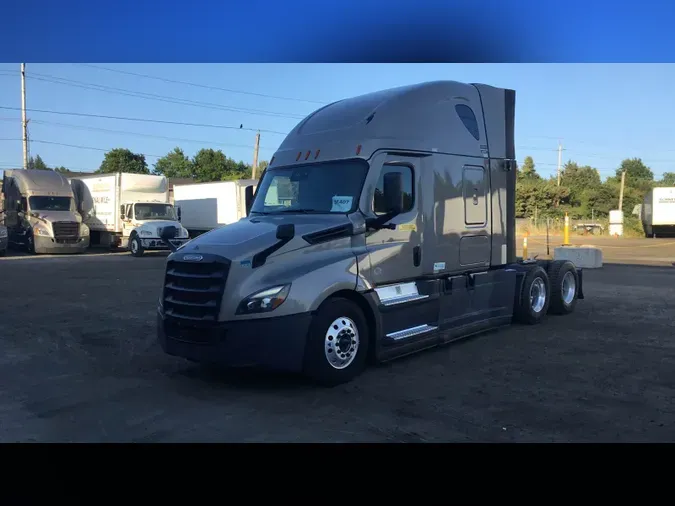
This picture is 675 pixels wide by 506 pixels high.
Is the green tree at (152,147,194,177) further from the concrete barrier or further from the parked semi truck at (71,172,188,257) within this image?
the concrete barrier

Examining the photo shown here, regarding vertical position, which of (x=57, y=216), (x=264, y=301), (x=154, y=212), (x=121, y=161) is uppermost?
(x=121, y=161)

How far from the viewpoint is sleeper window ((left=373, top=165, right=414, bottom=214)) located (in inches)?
269

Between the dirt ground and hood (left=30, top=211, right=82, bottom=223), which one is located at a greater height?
hood (left=30, top=211, right=82, bottom=223)

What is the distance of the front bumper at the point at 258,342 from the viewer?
5.79m

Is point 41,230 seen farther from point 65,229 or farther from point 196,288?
point 196,288

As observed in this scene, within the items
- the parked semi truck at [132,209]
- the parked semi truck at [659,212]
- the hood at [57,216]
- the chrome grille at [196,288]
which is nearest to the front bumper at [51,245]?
the hood at [57,216]

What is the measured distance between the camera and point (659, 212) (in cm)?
3966

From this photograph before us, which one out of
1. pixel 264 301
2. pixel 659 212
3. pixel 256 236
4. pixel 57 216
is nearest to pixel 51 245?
pixel 57 216

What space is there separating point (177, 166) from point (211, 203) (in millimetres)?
45723

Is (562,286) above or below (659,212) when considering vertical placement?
below

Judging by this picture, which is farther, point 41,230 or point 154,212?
point 154,212

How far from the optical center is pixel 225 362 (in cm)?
588

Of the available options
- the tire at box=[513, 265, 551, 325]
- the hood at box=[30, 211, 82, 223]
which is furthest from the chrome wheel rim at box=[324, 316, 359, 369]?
the hood at box=[30, 211, 82, 223]

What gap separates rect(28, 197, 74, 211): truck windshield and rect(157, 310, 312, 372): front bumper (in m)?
24.5
